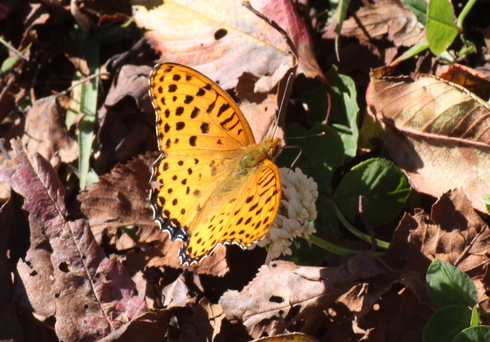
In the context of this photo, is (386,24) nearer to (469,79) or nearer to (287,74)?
(469,79)

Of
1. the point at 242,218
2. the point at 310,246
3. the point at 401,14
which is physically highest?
the point at 401,14

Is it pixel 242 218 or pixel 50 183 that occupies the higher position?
pixel 242 218

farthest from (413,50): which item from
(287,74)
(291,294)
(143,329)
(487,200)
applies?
(143,329)

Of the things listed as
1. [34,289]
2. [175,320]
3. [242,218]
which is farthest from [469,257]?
[34,289]

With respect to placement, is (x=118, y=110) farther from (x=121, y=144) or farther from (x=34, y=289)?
(x=34, y=289)

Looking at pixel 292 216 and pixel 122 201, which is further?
pixel 122 201

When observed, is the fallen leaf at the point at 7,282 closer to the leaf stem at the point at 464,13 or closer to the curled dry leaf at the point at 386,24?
the curled dry leaf at the point at 386,24
